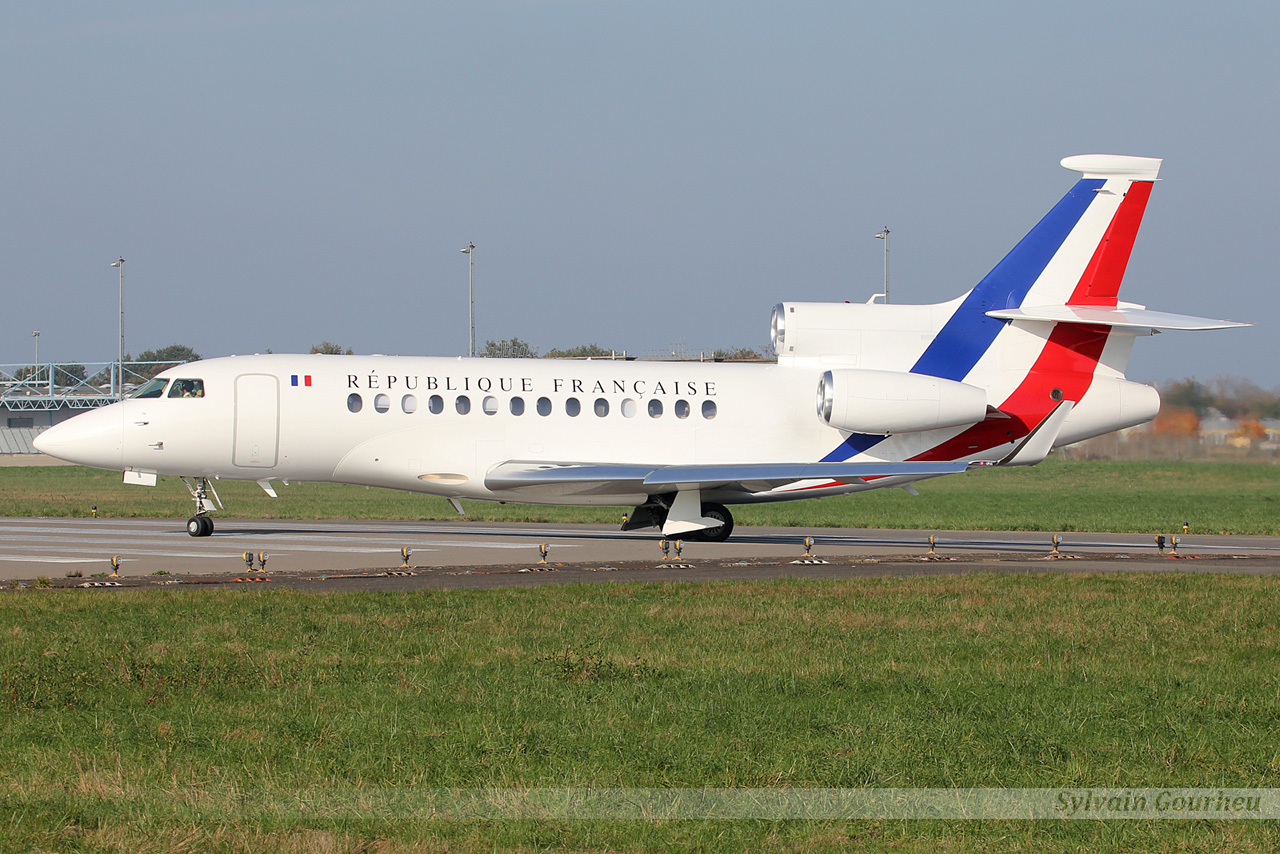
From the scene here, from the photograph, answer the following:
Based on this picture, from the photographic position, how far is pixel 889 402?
24.8 meters

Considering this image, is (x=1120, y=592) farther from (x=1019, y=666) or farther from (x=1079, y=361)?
(x=1079, y=361)

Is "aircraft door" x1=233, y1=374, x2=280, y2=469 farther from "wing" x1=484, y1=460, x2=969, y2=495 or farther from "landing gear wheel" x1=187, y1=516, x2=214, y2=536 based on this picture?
"wing" x1=484, y1=460, x2=969, y2=495

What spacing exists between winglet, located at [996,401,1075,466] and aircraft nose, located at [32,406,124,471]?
1808 centimetres

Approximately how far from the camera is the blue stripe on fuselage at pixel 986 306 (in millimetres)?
25766

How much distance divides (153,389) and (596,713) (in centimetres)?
1869

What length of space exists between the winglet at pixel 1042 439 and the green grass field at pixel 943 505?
26.4ft

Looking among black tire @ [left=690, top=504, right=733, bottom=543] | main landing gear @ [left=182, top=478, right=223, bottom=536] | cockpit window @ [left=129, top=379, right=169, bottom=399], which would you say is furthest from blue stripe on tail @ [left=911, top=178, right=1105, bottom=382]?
cockpit window @ [left=129, top=379, right=169, bottom=399]

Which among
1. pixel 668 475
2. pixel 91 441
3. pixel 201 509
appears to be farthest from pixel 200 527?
pixel 668 475

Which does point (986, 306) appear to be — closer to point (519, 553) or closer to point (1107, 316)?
point (1107, 316)

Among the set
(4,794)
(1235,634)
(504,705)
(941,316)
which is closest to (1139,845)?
(504,705)

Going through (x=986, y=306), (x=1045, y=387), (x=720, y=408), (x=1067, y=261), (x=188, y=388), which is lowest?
(x=720, y=408)

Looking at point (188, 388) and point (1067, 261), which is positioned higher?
point (1067, 261)

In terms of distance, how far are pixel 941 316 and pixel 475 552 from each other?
437 inches

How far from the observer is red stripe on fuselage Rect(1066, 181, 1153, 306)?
84.1 ft
